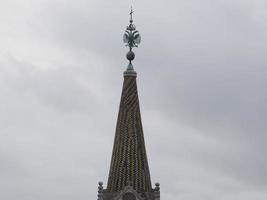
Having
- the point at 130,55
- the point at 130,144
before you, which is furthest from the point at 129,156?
the point at 130,55

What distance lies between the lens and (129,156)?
78.4 metres

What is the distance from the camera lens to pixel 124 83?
8138cm

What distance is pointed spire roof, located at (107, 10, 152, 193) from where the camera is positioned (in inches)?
3059

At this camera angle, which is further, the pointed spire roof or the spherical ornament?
the spherical ornament

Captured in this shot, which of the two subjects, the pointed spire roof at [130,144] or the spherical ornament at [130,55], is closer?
the pointed spire roof at [130,144]

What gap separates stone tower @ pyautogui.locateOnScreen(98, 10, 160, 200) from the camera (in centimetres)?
7731

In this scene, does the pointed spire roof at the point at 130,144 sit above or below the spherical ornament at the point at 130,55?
below

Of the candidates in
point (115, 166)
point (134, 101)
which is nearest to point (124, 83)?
point (134, 101)

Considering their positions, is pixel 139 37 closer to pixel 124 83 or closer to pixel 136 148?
pixel 124 83

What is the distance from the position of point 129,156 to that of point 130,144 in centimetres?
95

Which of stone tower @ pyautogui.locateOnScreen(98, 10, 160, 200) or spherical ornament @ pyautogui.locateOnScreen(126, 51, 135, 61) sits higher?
→ spherical ornament @ pyautogui.locateOnScreen(126, 51, 135, 61)

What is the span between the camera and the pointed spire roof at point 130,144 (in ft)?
255

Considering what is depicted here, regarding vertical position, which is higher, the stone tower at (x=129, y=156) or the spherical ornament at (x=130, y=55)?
the spherical ornament at (x=130, y=55)

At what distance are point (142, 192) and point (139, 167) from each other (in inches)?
75.1
